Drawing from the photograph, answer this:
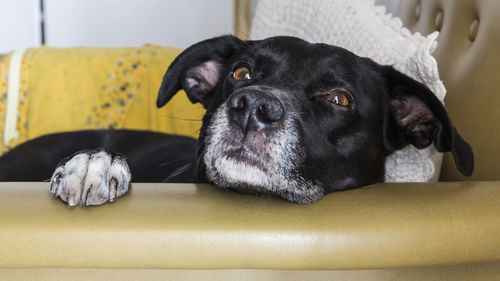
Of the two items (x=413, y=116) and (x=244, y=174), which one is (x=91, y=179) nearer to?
(x=244, y=174)

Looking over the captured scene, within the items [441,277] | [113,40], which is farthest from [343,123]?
[113,40]

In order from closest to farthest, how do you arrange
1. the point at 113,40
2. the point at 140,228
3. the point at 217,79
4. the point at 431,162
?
the point at 140,228
the point at 431,162
the point at 217,79
the point at 113,40

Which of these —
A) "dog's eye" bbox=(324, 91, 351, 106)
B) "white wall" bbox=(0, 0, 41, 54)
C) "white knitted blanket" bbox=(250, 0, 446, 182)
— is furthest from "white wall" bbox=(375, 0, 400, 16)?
"white wall" bbox=(0, 0, 41, 54)

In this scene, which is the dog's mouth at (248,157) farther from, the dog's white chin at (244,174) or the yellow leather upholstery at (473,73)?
the yellow leather upholstery at (473,73)

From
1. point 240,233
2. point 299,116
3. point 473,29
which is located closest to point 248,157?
point 299,116

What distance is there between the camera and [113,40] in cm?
484

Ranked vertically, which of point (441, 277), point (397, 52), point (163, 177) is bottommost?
point (163, 177)

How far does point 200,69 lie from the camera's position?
1.85 m

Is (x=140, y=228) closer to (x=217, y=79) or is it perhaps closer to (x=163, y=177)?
(x=217, y=79)

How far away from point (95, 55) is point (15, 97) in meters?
0.47

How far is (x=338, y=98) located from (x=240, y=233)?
683 millimetres

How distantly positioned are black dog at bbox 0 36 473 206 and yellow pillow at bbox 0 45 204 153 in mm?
760

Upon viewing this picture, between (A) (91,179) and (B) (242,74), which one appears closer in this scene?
(A) (91,179)

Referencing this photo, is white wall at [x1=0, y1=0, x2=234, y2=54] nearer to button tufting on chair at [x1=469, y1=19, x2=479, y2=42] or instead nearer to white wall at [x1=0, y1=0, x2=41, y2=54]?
white wall at [x1=0, y1=0, x2=41, y2=54]
